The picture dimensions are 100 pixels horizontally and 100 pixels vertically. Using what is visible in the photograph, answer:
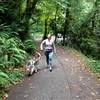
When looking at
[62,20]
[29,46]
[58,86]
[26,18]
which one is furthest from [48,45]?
[62,20]

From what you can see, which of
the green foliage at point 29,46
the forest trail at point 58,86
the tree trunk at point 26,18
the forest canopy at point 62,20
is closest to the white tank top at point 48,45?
the forest trail at point 58,86

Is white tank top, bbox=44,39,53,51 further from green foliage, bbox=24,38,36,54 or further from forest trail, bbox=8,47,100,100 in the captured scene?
green foliage, bbox=24,38,36,54

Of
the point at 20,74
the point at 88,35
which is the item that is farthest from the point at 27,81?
the point at 88,35

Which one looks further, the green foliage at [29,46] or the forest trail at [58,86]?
the green foliage at [29,46]

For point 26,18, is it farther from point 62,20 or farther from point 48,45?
point 62,20

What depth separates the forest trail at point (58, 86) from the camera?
10.4 meters

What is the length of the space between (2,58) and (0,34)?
3.08 m

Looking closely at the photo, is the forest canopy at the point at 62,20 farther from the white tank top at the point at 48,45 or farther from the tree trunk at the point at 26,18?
the white tank top at the point at 48,45

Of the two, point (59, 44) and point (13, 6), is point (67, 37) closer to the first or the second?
point (59, 44)

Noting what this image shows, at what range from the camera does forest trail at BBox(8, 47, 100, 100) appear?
10.4m

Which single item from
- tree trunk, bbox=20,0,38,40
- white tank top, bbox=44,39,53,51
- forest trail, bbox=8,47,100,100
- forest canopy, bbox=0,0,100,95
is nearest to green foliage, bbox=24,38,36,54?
forest canopy, bbox=0,0,100,95

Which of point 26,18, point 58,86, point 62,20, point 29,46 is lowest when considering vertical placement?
point 58,86

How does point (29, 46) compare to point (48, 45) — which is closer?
point (48, 45)

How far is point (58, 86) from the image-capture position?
38.7 feet
